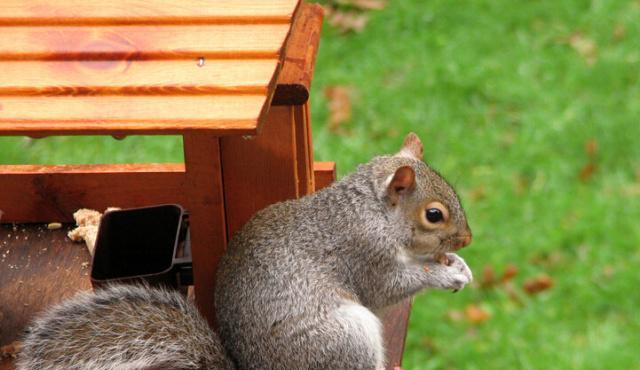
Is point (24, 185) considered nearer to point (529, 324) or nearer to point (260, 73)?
point (260, 73)

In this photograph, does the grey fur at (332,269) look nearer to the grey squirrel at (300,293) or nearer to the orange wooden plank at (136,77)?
the grey squirrel at (300,293)

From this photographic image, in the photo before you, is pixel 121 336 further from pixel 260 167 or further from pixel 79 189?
pixel 79 189

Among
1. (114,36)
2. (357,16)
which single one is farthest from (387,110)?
(114,36)

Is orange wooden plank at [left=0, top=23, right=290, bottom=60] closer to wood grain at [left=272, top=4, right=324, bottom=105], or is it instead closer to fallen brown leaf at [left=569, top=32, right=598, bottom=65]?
wood grain at [left=272, top=4, right=324, bottom=105]

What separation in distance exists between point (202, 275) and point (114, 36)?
0.51 m

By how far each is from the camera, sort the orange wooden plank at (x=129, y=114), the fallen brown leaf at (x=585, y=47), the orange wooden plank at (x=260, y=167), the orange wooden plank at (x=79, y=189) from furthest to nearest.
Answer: the fallen brown leaf at (x=585, y=47) → the orange wooden plank at (x=79, y=189) → the orange wooden plank at (x=260, y=167) → the orange wooden plank at (x=129, y=114)

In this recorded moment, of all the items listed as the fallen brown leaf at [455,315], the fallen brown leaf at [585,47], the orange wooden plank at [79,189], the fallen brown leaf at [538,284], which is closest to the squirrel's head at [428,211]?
the orange wooden plank at [79,189]

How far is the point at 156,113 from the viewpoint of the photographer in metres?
1.72

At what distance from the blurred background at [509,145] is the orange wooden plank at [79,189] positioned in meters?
1.21

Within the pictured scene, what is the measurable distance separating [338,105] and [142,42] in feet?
8.76

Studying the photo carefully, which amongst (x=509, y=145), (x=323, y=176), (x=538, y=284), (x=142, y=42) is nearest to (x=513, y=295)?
(x=538, y=284)

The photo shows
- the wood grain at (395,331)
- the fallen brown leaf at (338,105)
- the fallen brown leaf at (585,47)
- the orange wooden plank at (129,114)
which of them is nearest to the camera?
the orange wooden plank at (129,114)

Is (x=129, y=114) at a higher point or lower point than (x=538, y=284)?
higher

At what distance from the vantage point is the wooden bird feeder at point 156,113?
1.73 m
